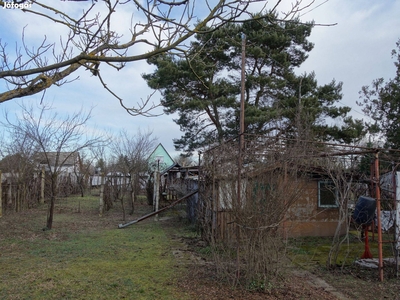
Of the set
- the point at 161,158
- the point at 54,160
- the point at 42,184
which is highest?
the point at 161,158

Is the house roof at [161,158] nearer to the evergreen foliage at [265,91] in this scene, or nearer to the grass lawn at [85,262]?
the evergreen foliage at [265,91]

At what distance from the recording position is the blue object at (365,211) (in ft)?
22.8

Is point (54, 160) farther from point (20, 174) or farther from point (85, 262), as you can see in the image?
point (85, 262)

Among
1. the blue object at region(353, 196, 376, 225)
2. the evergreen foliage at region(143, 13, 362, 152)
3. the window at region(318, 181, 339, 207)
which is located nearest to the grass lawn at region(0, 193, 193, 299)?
the blue object at region(353, 196, 376, 225)

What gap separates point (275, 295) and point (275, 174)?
5.88ft

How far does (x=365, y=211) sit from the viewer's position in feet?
22.9

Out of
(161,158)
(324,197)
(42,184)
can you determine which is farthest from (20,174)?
(324,197)

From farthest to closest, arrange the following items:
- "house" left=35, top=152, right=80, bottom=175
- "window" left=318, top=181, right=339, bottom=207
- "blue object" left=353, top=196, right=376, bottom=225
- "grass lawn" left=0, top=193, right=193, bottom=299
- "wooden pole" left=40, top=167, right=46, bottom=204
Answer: "wooden pole" left=40, top=167, right=46, bottom=204, "window" left=318, top=181, right=339, bottom=207, "house" left=35, top=152, right=80, bottom=175, "blue object" left=353, top=196, right=376, bottom=225, "grass lawn" left=0, top=193, right=193, bottom=299

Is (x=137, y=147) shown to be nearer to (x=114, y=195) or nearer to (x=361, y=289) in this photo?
(x=114, y=195)

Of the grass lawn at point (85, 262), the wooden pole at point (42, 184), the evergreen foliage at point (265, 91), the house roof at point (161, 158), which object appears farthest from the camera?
the house roof at point (161, 158)

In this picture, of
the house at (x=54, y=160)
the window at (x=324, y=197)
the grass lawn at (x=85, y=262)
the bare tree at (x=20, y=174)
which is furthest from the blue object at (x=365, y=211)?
the bare tree at (x=20, y=174)

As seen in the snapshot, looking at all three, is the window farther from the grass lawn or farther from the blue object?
the grass lawn

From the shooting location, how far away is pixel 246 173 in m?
5.50

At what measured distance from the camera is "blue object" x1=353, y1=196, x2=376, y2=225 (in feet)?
22.8
